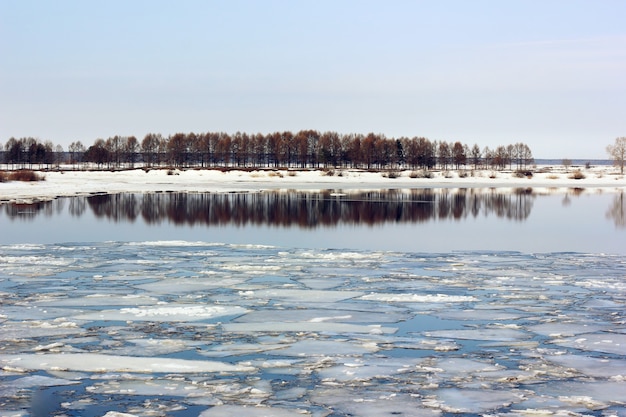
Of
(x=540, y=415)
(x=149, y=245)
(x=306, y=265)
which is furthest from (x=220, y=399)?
(x=149, y=245)

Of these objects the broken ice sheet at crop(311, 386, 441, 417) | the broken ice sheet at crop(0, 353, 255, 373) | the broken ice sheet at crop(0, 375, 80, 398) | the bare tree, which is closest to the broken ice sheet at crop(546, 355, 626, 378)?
the broken ice sheet at crop(311, 386, 441, 417)

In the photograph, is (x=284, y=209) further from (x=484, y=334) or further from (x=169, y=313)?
(x=484, y=334)

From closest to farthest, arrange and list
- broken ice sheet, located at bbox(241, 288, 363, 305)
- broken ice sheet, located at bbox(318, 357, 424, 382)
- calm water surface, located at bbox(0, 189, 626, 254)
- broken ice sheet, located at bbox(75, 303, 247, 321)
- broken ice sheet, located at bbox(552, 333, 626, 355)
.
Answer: broken ice sheet, located at bbox(318, 357, 424, 382) < broken ice sheet, located at bbox(552, 333, 626, 355) < broken ice sheet, located at bbox(75, 303, 247, 321) < broken ice sheet, located at bbox(241, 288, 363, 305) < calm water surface, located at bbox(0, 189, 626, 254)

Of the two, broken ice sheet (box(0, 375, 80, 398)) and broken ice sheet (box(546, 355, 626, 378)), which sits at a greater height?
broken ice sheet (box(0, 375, 80, 398))

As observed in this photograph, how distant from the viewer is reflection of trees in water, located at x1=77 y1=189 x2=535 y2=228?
2117cm

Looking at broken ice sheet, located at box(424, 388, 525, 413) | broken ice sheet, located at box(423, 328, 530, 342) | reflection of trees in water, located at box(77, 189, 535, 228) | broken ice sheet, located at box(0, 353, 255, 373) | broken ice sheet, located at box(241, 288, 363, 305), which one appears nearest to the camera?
broken ice sheet, located at box(424, 388, 525, 413)

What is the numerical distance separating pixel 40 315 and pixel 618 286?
7.65m

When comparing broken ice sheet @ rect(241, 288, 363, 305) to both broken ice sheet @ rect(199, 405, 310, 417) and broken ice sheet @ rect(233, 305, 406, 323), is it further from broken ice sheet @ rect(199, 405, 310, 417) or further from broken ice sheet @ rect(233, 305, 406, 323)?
broken ice sheet @ rect(199, 405, 310, 417)

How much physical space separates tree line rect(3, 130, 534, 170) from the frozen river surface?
101 m

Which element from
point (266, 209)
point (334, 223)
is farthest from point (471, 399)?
point (266, 209)

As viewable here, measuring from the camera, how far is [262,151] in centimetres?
12188

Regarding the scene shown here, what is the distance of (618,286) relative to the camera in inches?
400

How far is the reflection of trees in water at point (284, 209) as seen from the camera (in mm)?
21172

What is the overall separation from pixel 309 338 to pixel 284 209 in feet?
58.6
